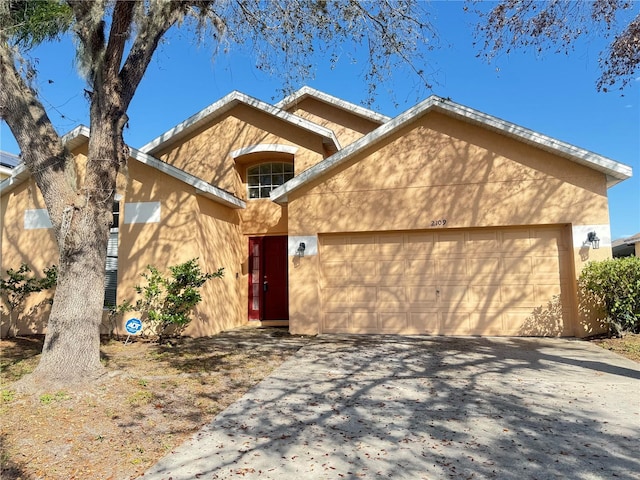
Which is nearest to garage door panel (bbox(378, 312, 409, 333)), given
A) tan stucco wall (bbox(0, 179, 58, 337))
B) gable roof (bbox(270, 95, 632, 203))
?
gable roof (bbox(270, 95, 632, 203))

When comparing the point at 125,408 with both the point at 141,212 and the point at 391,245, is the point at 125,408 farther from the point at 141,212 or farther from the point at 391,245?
the point at 391,245

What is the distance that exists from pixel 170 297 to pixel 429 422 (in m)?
6.30

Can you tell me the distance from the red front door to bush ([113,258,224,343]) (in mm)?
2572

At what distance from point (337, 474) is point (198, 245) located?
7214 millimetres

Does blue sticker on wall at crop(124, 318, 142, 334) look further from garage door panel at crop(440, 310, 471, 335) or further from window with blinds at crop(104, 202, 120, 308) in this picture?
garage door panel at crop(440, 310, 471, 335)

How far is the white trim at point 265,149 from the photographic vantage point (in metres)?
12.1

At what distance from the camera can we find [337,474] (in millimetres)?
3543

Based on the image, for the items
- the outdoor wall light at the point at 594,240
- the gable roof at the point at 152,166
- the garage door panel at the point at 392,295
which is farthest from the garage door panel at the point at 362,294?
the outdoor wall light at the point at 594,240

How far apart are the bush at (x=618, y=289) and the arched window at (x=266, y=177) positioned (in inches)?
322

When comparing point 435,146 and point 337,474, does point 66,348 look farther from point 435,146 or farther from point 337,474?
point 435,146

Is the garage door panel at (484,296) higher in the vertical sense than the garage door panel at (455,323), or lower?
higher

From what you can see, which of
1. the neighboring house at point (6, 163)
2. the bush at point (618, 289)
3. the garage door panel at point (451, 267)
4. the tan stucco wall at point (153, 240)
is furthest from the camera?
the neighboring house at point (6, 163)

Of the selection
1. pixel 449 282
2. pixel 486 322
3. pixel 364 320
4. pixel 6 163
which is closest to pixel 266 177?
pixel 364 320

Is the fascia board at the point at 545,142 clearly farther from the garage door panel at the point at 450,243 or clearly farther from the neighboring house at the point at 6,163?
the neighboring house at the point at 6,163
